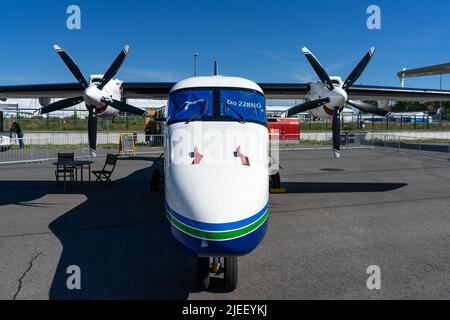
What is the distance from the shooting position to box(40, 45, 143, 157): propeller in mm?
10859

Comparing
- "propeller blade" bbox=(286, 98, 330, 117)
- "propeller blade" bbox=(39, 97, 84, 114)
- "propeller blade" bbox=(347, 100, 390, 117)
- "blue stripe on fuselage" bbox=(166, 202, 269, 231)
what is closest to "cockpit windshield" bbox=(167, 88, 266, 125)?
"blue stripe on fuselage" bbox=(166, 202, 269, 231)

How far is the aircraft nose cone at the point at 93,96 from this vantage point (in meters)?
10.7

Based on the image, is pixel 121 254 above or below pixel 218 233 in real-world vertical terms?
below

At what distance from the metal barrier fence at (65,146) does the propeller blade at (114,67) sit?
14.2m

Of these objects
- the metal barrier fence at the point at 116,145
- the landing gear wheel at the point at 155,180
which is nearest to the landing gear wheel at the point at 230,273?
the landing gear wheel at the point at 155,180

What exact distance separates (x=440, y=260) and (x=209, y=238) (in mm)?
4445

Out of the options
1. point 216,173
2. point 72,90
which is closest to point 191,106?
point 216,173

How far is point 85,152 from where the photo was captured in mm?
26234

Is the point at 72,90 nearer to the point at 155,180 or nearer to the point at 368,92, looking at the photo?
the point at 155,180

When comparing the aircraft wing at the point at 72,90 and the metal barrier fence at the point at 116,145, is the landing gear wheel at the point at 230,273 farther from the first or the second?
the metal barrier fence at the point at 116,145

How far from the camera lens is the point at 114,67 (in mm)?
11211

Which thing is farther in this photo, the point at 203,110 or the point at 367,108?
the point at 367,108

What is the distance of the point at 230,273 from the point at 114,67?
7.97 metres
